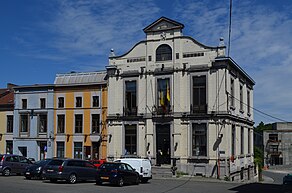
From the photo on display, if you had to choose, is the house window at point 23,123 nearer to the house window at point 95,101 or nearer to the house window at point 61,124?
the house window at point 61,124

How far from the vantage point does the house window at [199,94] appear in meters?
39.3

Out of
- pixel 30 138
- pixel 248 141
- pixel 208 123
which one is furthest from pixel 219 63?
pixel 30 138

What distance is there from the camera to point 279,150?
9606 cm

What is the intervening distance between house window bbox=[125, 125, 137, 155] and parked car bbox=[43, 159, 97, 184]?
45.1 ft

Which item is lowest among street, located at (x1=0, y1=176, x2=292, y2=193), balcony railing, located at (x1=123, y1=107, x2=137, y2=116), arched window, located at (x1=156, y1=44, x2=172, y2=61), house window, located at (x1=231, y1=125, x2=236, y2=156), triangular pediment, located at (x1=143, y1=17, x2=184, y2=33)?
street, located at (x1=0, y1=176, x2=292, y2=193)

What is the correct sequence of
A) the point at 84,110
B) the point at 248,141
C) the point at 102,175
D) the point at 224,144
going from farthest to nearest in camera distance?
the point at 248,141
the point at 84,110
the point at 224,144
the point at 102,175

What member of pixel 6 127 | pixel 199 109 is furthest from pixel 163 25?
pixel 6 127

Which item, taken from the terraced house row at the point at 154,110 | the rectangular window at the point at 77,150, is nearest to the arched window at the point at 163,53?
the terraced house row at the point at 154,110

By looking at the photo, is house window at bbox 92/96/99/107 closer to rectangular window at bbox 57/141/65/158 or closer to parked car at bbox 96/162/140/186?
rectangular window at bbox 57/141/65/158

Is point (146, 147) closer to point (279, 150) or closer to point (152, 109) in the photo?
point (152, 109)

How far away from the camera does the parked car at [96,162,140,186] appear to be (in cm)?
2588

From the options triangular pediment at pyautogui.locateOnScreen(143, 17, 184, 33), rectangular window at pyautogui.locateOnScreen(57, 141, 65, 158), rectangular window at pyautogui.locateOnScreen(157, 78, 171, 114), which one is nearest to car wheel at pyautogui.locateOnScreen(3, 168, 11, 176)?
rectangular window at pyautogui.locateOnScreen(57, 141, 65, 158)

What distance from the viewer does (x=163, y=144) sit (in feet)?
133

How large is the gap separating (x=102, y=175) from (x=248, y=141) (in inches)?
1087
